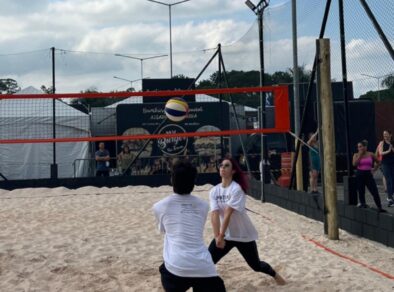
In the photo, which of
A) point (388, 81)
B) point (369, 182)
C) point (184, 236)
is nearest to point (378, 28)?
point (388, 81)

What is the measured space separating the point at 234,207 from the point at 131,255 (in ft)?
8.16

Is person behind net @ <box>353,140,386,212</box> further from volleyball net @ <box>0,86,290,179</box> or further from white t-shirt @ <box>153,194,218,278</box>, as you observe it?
volleyball net @ <box>0,86,290,179</box>

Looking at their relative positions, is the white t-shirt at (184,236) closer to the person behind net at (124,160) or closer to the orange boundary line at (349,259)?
the orange boundary line at (349,259)

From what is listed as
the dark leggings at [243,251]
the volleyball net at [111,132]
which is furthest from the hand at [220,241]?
the volleyball net at [111,132]

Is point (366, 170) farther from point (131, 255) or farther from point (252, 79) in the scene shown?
point (252, 79)

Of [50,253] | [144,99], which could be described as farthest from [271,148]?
[50,253]

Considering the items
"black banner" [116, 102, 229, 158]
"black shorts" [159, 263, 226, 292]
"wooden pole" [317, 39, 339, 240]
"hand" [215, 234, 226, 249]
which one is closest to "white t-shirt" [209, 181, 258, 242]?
"hand" [215, 234, 226, 249]

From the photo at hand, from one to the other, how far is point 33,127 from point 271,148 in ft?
22.7

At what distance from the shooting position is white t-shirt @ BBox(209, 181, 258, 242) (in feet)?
16.6

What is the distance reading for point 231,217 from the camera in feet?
17.3

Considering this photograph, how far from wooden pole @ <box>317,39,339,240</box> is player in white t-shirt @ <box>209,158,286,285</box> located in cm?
277

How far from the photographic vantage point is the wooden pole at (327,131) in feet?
26.4

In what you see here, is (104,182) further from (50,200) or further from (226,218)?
(226,218)

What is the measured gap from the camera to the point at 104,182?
1619 cm
